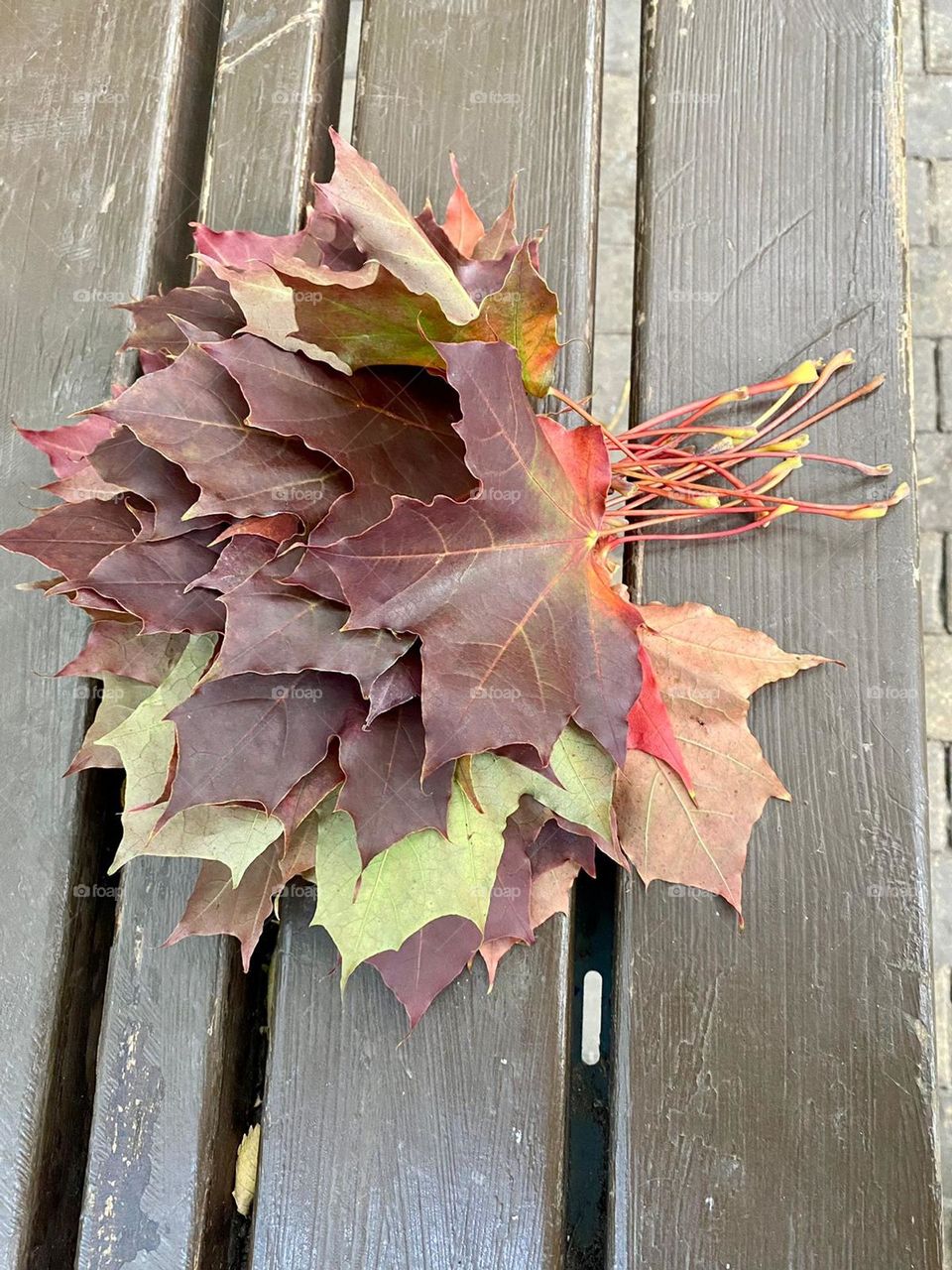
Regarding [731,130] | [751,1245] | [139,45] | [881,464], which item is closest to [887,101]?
[731,130]

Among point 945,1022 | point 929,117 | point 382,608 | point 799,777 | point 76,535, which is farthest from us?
point 929,117

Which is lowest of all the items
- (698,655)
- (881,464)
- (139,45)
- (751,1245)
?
(751,1245)

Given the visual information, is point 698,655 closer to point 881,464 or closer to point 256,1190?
point 881,464

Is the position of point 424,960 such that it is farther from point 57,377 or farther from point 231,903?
point 57,377

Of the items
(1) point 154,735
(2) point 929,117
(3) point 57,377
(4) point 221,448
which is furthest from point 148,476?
(2) point 929,117

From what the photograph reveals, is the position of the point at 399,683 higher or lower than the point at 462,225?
lower

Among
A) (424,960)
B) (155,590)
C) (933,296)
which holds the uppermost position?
(933,296)

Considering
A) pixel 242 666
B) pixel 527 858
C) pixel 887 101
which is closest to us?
pixel 242 666
